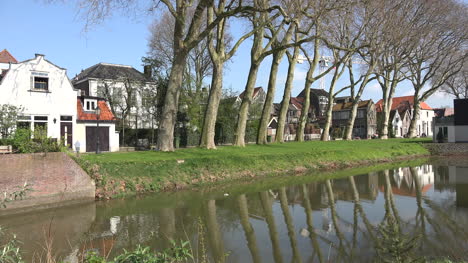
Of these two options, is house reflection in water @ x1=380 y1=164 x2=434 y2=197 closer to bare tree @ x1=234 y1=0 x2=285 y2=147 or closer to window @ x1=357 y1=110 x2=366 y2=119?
bare tree @ x1=234 y1=0 x2=285 y2=147

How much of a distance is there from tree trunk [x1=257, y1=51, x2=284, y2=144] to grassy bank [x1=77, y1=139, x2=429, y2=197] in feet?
14.5

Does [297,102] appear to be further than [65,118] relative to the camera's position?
Yes

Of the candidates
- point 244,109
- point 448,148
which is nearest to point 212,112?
point 244,109

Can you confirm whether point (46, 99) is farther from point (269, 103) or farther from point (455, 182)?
point (455, 182)

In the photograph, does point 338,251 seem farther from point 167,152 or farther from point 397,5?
point 397,5

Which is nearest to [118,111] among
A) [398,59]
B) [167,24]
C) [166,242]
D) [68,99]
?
[167,24]

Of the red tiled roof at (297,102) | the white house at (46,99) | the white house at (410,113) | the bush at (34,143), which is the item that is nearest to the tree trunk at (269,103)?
the white house at (46,99)

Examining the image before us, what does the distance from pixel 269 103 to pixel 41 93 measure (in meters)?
15.6

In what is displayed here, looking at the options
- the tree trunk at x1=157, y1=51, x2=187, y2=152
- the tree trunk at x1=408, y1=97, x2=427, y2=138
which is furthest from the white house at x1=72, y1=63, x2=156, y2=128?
the tree trunk at x1=408, y1=97, x2=427, y2=138

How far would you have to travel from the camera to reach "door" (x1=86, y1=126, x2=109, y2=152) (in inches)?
985

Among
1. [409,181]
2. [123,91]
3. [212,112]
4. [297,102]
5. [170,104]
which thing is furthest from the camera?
[297,102]

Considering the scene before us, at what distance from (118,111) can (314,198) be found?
28.6m

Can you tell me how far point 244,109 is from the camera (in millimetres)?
25438

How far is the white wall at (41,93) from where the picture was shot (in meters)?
22.1
